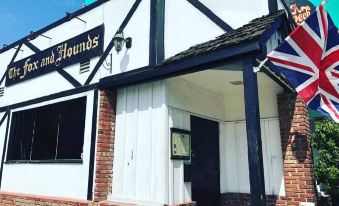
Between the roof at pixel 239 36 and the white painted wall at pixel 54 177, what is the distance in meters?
2.71

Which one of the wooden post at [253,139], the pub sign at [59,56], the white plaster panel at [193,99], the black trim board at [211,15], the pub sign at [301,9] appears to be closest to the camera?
the wooden post at [253,139]

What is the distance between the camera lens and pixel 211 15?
5.84 metres

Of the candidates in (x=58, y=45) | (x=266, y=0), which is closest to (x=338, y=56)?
(x=266, y=0)

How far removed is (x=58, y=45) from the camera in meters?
8.55

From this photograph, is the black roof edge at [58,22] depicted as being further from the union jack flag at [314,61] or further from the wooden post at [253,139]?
the union jack flag at [314,61]

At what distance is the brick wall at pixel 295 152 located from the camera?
6.00 m

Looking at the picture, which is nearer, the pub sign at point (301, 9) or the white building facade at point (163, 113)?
the white building facade at point (163, 113)

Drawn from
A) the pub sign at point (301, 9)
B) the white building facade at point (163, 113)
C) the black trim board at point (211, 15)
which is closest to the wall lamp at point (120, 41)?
the white building facade at point (163, 113)

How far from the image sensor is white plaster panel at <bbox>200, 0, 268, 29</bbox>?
5.54 meters

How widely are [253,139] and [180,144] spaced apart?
2035 millimetres

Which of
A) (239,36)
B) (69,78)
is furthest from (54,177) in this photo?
(239,36)

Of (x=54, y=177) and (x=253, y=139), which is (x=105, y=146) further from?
(x=253, y=139)

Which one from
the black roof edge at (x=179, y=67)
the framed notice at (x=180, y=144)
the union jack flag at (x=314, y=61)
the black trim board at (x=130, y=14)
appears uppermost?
the black trim board at (x=130, y=14)

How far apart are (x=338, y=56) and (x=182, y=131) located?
304cm
